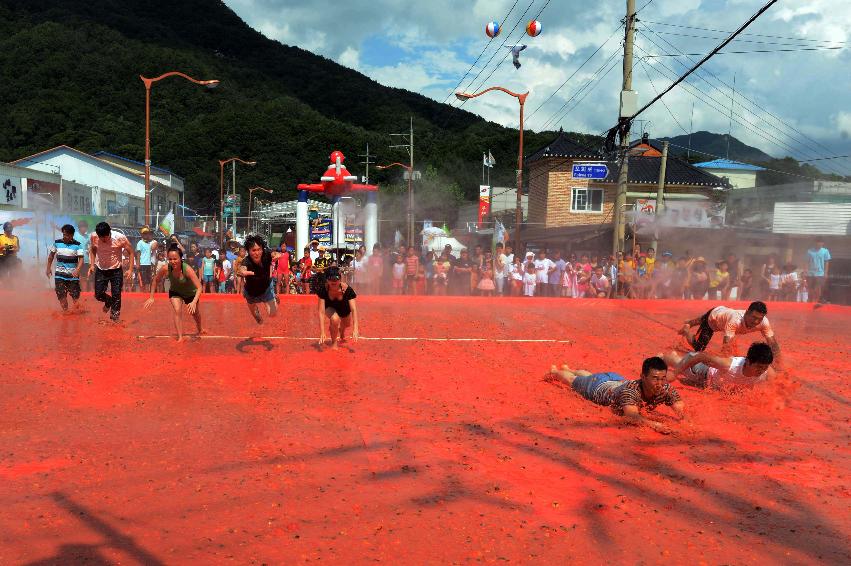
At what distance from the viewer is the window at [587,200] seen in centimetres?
4372

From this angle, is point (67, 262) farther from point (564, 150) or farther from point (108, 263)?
point (564, 150)

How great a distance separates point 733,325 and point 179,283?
26.6 ft

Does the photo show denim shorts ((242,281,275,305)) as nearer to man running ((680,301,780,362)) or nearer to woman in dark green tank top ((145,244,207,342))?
woman in dark green tank top ((145,244,207,342))

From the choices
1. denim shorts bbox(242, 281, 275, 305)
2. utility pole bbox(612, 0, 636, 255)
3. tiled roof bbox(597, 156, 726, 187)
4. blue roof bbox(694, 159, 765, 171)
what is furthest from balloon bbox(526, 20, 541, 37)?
blue roof bbox(694, 159, 765, 171)

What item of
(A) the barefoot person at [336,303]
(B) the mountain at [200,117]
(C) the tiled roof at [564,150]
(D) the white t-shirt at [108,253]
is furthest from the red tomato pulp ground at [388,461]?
(B) the mountain at [200,117]

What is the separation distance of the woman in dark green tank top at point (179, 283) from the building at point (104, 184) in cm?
3471

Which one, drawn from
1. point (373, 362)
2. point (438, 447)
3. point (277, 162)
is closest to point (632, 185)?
point (373, 362)

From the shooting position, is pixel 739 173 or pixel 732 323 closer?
pixel 732 323

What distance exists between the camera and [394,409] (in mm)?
7938

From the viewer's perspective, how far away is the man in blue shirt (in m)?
21.1

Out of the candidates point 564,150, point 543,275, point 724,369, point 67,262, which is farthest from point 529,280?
point 564,150

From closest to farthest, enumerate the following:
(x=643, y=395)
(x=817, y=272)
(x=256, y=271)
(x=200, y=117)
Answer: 1. (x=643, y=395)
2. (x=256, y=271)
3. (x=817, y=272)
4. (x=200, y=117)

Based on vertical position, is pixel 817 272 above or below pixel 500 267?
above

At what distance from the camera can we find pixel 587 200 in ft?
144
